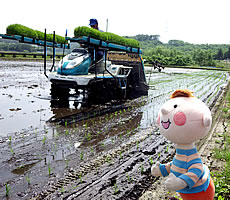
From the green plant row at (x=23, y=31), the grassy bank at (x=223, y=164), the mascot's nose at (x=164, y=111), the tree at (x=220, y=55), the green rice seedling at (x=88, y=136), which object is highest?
the tree at (x=220, y=55)

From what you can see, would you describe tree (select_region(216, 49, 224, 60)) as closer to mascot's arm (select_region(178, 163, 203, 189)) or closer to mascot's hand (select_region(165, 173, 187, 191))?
mascot's arm (select_region(178, 163, 203, 189))

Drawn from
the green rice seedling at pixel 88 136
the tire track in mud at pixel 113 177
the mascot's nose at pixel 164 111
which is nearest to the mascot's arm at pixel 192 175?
the mascot's nose at pixel 164 111

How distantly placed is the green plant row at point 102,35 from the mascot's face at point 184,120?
24.1 ft

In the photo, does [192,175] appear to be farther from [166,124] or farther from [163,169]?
[166,124]

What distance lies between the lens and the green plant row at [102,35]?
31.0ft

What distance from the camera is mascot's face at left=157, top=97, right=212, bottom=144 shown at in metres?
2.62

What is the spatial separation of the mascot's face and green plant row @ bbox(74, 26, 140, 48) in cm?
735

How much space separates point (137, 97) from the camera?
42.6 feet

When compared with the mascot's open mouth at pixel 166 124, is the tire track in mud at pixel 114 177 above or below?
below

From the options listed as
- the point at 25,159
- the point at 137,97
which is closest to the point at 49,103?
the point at 137,97

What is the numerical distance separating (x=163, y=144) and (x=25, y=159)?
A: 3088 mm

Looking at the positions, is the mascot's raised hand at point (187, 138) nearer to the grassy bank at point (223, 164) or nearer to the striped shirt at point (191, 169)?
the striped shirt at point (191, 169)

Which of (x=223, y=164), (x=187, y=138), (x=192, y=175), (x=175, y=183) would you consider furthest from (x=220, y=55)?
(x=175, y=183)

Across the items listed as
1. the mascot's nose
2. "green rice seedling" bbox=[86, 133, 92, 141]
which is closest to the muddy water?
"green rice seedling" bbox=[86, 133, 92, 141]
